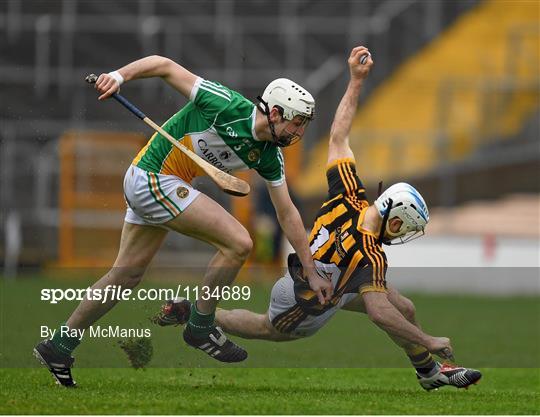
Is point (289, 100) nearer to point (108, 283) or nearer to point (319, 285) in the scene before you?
point (319, 285)

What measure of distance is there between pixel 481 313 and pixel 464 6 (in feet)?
27.0

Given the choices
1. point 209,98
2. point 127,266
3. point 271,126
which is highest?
point 209,98

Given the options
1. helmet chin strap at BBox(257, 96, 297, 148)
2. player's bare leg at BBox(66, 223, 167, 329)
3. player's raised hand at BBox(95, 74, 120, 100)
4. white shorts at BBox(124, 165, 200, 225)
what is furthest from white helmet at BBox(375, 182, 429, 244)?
player's raised hand at BBox(95, 74, 120, 100)

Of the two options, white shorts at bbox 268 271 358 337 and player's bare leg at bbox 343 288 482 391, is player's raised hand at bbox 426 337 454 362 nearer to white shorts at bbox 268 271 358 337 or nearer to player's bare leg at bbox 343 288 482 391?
player's bare leg at bbox 343 288 482 391

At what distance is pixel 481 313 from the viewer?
47.5ft

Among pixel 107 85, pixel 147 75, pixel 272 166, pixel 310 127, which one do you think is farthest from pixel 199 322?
pixel 310 127

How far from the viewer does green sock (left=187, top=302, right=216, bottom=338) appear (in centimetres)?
802

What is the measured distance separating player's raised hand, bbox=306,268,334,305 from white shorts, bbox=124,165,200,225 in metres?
0.84

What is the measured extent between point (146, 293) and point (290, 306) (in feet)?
2.71

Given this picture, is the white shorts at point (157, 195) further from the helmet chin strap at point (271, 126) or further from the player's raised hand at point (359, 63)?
the player's raised hand at point (359, 63)

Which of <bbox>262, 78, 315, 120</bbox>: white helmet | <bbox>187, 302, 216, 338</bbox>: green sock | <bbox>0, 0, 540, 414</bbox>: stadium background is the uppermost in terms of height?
<bbox>262, 78, 315, 120</bbox>: white helmet

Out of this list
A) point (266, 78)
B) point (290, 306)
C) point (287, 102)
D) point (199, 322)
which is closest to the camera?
point (287, 102)

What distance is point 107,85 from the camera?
7152mm

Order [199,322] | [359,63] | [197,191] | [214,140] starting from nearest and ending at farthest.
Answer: [214,140] < [197,191] < [199,322] < [359,63]
